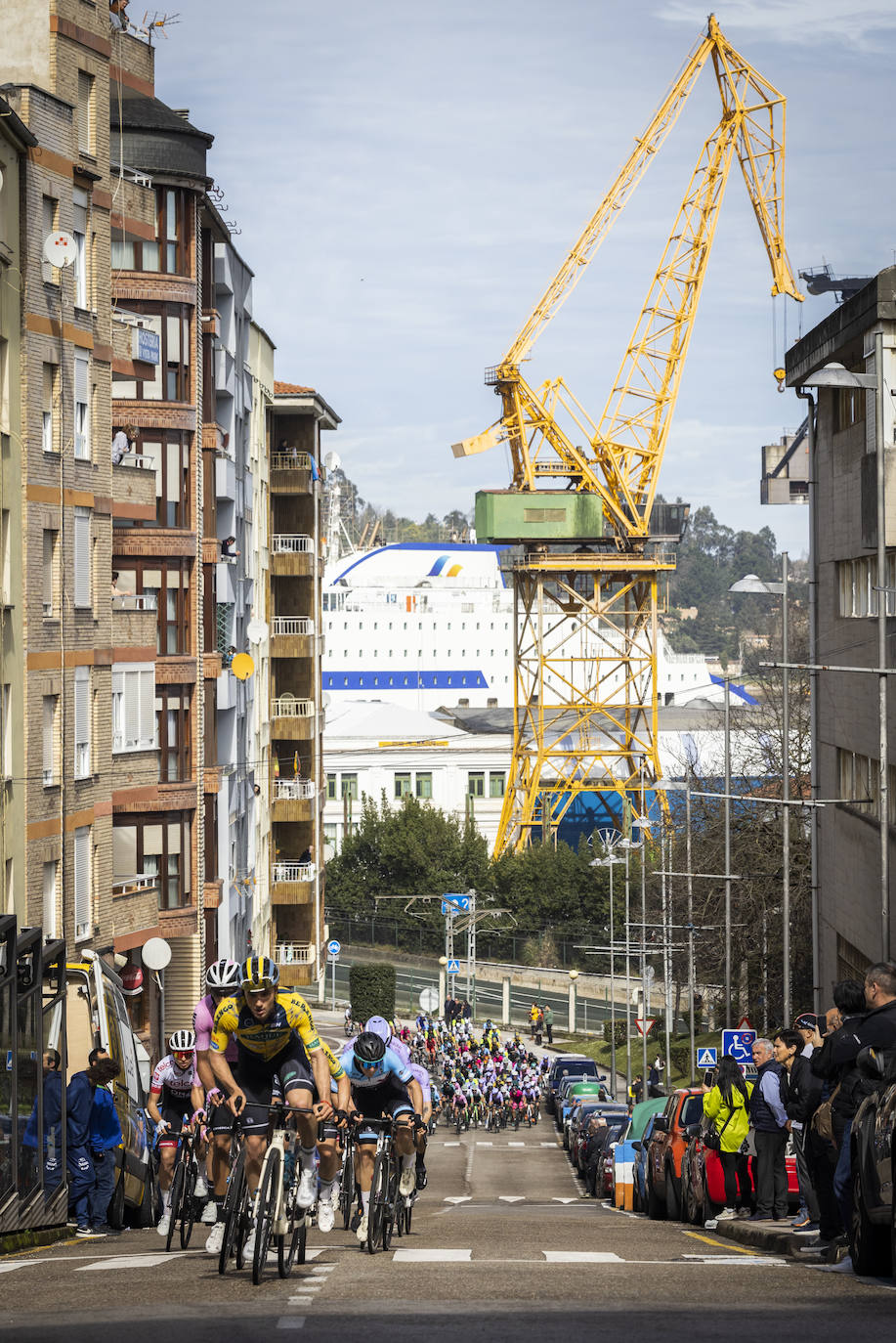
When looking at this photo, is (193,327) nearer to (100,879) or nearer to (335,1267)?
(100,879)

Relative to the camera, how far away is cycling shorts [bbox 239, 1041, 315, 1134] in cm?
1094

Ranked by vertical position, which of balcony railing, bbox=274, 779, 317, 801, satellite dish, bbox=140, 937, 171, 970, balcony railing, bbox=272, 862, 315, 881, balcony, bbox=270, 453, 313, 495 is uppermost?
balcony, bbox=270, 453, 313, 495

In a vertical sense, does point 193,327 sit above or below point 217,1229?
above

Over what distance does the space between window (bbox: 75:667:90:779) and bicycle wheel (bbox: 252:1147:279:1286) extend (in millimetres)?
22291

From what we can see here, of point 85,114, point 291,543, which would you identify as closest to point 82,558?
point 85,114

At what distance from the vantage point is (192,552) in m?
42.4

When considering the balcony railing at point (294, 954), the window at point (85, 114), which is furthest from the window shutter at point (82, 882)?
the balcony railing at point (294, 954)

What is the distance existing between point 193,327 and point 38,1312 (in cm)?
3526

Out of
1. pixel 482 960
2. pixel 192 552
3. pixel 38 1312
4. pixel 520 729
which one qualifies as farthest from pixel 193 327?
pixel 520 729

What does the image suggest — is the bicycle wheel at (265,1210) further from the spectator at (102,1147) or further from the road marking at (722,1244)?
the spectator at (102,1147)

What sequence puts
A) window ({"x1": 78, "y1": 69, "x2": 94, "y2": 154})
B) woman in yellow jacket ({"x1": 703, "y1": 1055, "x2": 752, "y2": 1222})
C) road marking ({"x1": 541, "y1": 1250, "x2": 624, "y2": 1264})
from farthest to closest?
1. window ({"x1": 78, "y1": 69, "x2": 94, "y2": 154})
2. woman in yellow jacket ({"x1": 703, "y1": 1055, "x2": 752, "y2": 1222})
3. road marking ({"x1": 541, "y1": 1250, "x2": 624, "y2": 1264})

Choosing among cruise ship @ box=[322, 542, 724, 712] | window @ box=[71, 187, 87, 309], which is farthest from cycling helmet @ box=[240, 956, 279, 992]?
cruise ship @ box=[322, 542, 724, 712]

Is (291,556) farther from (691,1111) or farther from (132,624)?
(691,1111)

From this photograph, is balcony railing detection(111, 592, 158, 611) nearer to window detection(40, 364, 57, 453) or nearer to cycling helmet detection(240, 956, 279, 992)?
window detection(40, 364, 57, 453)
